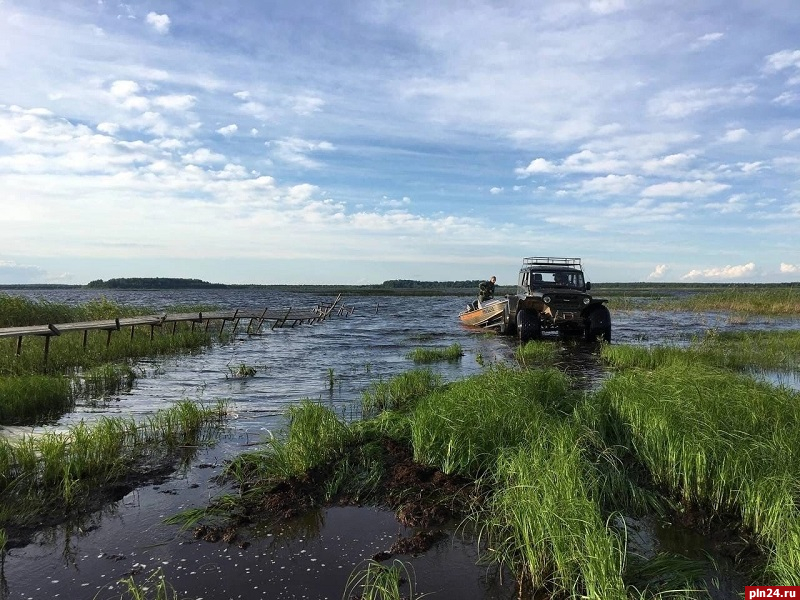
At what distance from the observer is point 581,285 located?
56.1 ft

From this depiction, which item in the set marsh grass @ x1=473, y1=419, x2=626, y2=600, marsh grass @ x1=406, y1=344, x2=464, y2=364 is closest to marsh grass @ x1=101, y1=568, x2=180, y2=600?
marsh grass @ x1=473, y1=419, x2=626, y2=600

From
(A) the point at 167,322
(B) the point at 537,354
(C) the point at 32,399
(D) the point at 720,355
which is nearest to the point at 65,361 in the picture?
(C) the point at 32,399

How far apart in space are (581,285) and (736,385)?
34.5 ft

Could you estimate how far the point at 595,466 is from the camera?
15.5 ft

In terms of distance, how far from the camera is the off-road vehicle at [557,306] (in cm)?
1612

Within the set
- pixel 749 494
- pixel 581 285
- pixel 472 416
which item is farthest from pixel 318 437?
pixel 581 285

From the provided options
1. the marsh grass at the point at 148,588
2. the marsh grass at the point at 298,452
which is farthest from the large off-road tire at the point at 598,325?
the marsh grass at the point at 148,588

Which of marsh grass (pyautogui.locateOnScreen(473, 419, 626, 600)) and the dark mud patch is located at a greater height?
marsh grass (pyautogui.locateOnScreen(473, 419, 626, 600))

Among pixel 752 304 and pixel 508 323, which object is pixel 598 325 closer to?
pixel 508 323

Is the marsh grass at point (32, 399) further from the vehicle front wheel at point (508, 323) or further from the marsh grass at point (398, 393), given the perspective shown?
the vehicle front wheel at point (508, 323)

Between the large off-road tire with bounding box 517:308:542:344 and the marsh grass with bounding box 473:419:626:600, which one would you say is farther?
the large off-road tire with bounding box 517:308:542:344

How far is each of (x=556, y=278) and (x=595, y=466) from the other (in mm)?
13269

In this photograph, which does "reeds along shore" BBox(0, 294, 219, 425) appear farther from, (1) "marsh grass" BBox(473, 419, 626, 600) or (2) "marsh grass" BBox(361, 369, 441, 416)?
(1) "marsh grass" BBox(473, 419, 626, 600)

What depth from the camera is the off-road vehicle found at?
16.1 meters
